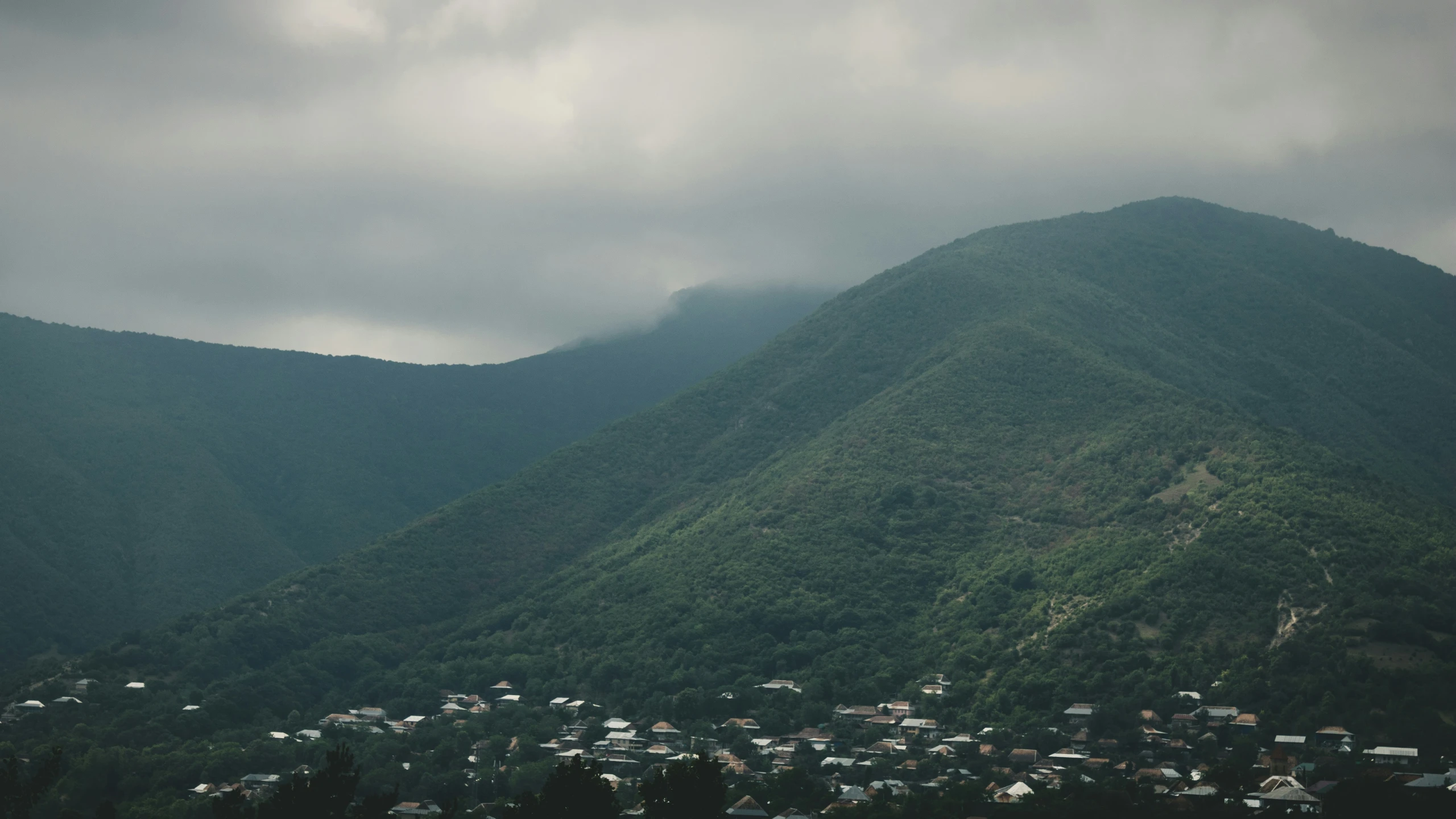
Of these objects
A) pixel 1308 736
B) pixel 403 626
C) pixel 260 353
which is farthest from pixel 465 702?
pixel 260 353

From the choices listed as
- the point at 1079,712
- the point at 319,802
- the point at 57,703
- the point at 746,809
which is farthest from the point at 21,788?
the point at 1079,712

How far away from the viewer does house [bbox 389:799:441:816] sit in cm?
7450

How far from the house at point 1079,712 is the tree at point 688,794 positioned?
3175 cm

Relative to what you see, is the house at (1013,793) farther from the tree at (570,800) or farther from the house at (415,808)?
the house at (415,808)

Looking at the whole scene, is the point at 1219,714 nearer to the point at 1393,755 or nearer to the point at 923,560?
the point at 1393,755

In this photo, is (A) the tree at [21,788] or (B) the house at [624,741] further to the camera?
(B) the house at [624,741]

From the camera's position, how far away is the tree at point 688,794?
188 feet

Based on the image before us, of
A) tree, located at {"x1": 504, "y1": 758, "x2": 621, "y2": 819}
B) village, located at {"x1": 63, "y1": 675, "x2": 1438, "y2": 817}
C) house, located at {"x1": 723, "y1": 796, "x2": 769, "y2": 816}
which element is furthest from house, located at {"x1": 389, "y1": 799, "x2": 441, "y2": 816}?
tree, located at {"x1": 504, "y1": 758, "x2": 621, "y2": 819}

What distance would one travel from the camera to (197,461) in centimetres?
15825

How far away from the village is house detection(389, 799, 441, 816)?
254 mm

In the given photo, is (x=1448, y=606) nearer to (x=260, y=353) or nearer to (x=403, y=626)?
(x=403, y=626)

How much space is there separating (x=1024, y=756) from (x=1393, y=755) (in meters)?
18.3

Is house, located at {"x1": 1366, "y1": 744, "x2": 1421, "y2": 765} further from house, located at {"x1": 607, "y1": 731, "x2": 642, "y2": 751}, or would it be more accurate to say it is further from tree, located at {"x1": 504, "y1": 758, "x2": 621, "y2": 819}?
house, located at {"x1": 607, "y1": 731, "x2": 642, "y2": 751}

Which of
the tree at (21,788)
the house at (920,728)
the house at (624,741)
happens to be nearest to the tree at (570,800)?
the tree at (21,788)
